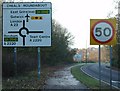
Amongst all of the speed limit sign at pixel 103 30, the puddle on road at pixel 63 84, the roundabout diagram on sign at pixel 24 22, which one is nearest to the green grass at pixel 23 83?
the puddle on road at pixel 63 84

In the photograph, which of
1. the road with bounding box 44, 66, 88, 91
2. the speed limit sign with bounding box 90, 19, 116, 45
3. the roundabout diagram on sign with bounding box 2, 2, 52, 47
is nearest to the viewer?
the roundabout diagram on sign with bounding box 2, 2, 52, 47

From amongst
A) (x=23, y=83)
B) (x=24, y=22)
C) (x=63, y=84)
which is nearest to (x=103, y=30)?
(x=24, y=22)

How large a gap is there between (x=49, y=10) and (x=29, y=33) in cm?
84

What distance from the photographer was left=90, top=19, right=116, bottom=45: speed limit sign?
13.9 meters

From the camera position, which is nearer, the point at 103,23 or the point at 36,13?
the point at 36,13

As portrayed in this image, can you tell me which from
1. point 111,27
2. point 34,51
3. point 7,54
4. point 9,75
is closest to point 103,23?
point 111,27

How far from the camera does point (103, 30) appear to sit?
13938mm

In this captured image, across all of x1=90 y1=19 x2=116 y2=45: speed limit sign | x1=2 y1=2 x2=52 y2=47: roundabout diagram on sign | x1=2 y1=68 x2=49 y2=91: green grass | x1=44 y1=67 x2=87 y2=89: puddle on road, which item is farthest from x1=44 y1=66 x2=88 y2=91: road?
x1=2 y1=2 x2=52 y2=47: roundabout diagram on sign

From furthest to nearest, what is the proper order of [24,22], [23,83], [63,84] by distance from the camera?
[63,84], [23,83], [24,22]

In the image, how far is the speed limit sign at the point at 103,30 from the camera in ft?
45.6

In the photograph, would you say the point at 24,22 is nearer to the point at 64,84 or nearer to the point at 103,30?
the point at 103,30

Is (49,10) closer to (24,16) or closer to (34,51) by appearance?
(24,16)

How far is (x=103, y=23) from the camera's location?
13961mm

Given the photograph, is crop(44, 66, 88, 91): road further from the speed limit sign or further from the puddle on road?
the speed limit sign
